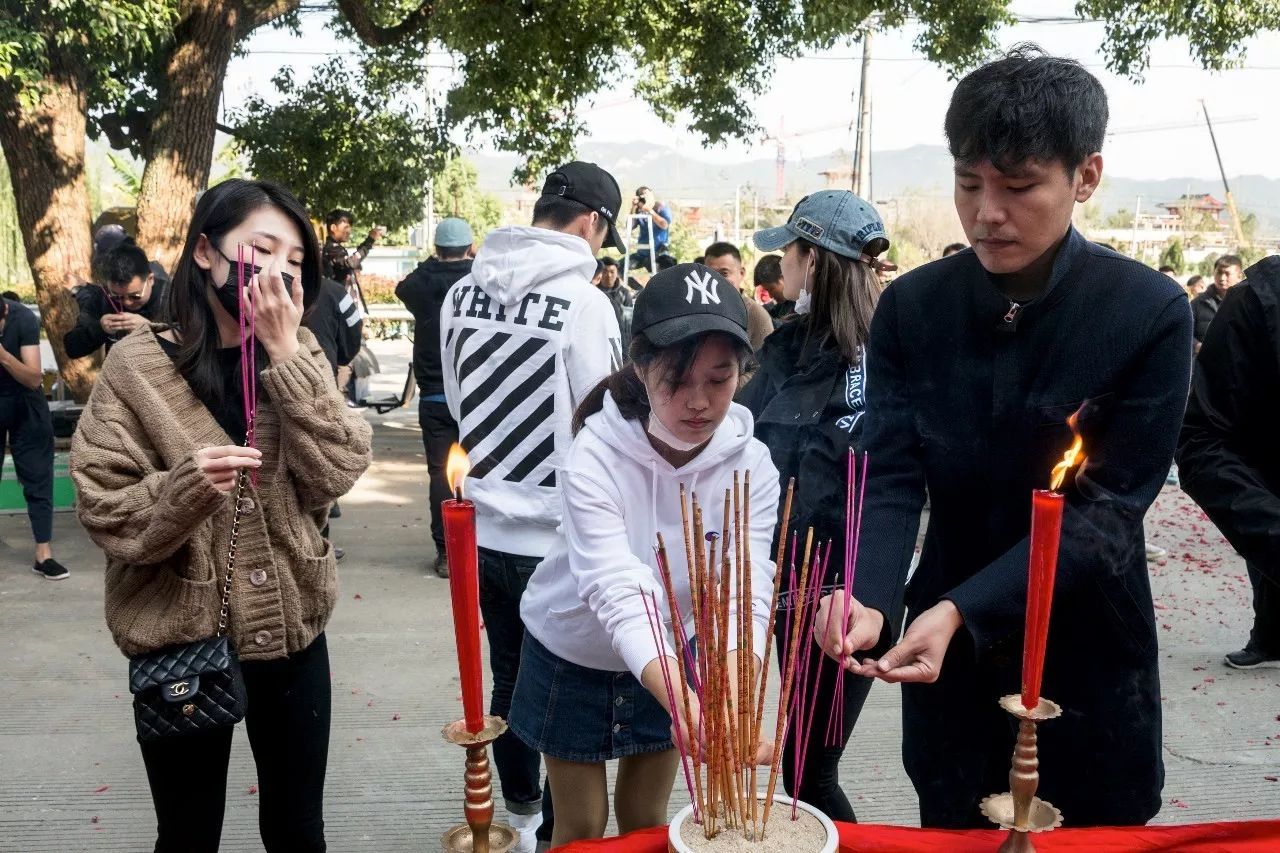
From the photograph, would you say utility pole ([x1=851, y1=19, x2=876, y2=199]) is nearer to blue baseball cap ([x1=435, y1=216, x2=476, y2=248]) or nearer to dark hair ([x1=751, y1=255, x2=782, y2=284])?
dark hair ([x1=751, y1=255, x2=782, y2=284])

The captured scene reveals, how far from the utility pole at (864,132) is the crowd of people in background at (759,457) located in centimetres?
1839

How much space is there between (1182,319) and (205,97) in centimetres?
856

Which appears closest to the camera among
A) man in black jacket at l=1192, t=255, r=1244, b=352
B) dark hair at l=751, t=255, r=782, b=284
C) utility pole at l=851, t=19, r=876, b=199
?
dark hair at l=751, t=255, r=782, b=284

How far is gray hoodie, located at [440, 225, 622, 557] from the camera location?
2809 millimetres

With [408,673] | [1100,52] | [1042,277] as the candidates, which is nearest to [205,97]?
[408,673]

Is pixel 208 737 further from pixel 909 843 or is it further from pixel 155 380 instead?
pixel 909 843

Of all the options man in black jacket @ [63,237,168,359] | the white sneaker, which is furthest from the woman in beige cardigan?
man in black jacket @ [63,237,168,359]

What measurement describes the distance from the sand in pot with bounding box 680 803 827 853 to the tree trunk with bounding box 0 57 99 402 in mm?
7811

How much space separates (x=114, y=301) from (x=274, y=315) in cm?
398

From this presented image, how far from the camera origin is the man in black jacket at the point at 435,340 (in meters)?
5.70

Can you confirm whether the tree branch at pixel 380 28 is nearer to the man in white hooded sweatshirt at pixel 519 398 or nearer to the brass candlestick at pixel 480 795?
the man in white hooded sweatshirt at pixel 519 398

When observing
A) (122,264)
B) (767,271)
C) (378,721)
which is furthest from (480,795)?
(767,271)

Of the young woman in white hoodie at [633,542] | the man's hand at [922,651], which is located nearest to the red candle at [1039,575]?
the man's hand at [922,651]

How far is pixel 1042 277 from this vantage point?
1609 mm
